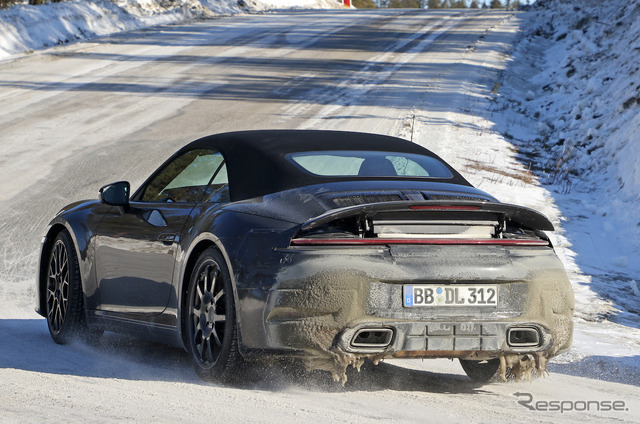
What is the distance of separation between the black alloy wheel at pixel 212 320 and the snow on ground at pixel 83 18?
20123 mm

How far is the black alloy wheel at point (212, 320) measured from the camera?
179 inches

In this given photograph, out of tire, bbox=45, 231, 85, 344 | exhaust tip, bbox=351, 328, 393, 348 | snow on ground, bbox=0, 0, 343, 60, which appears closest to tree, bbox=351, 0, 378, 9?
snow on ground, bbox=0, 0, 343, 60

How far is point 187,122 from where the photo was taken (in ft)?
54.8

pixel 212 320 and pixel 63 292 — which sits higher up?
pixel 212 320

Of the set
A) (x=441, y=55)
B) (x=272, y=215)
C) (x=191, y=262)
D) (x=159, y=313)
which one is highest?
(x=272, y=215)

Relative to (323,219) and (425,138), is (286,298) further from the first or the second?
(425,138)

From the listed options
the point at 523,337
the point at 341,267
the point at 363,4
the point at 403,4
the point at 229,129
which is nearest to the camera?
the point at 341,267

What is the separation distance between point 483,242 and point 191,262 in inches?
58.9

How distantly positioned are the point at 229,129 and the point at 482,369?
11.1 meters

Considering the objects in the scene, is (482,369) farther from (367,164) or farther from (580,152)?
(580,152)

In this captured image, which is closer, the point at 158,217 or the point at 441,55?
the point at 158,217

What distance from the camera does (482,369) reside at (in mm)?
5371

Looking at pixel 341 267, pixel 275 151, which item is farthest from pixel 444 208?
pixel 275 151

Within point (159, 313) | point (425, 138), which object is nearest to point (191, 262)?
point (159, 313)
